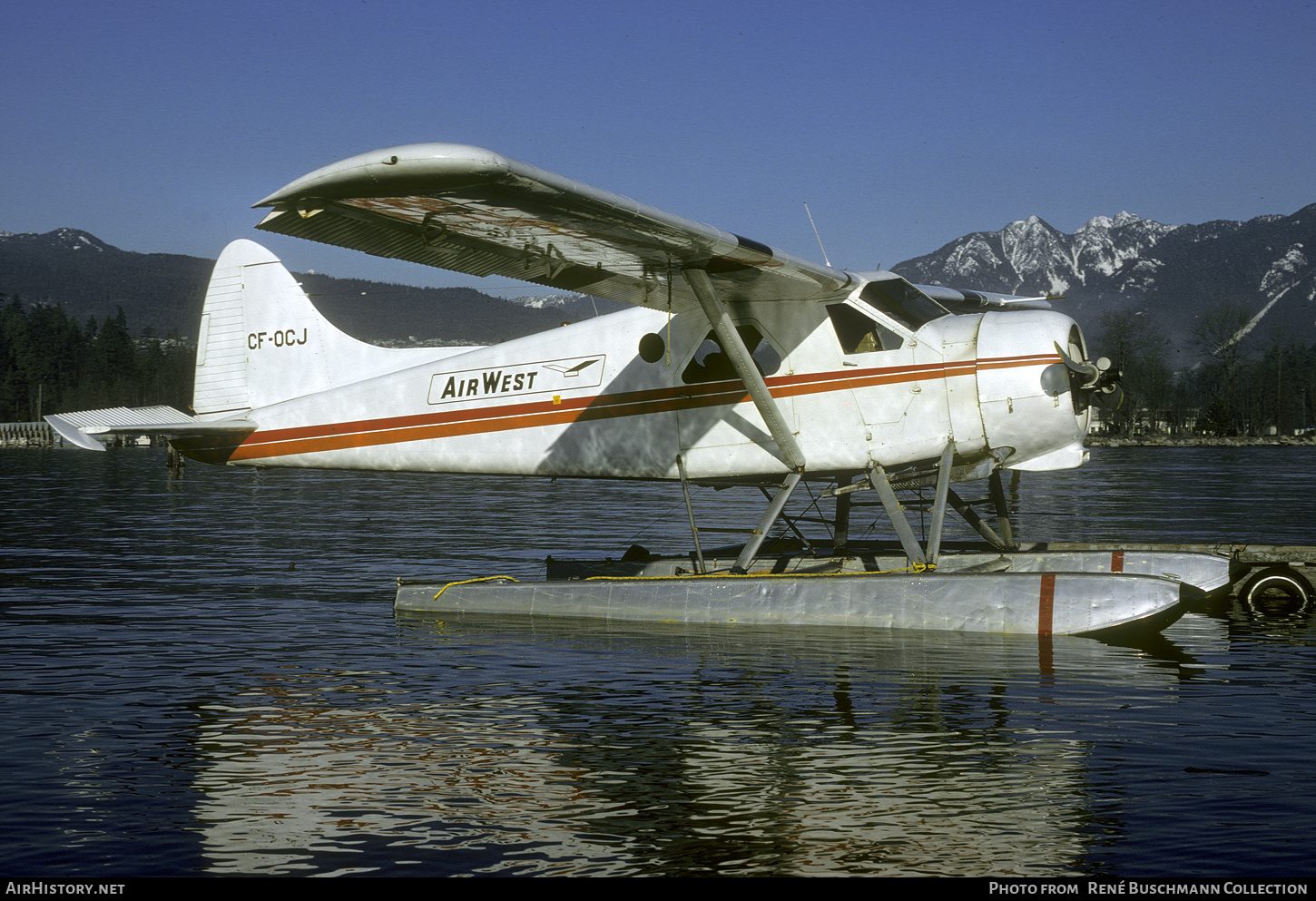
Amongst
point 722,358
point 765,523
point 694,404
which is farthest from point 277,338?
point 765,523

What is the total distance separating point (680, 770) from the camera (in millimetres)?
5668

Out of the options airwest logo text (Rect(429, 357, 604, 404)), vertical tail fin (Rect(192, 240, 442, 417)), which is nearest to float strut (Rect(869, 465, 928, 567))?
airwest logo text (Rect(429, 357, 604, 404))

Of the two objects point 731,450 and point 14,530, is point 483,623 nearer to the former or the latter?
point 731,450

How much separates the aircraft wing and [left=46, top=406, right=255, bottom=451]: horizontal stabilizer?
388cm

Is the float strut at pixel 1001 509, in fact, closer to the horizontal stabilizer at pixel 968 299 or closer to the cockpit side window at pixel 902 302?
the cockpit side window at pixel 902 302

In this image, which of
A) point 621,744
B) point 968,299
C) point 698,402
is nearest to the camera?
point 621,744

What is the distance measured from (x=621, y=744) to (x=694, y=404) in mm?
5599

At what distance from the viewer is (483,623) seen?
10.7 meters

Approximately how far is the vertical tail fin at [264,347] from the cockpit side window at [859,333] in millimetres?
4508

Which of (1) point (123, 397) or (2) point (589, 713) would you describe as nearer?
(2) point (589, 713)

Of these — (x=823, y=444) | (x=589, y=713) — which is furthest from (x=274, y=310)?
(x=589, y=713)

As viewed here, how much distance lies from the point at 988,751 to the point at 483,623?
5746 mm

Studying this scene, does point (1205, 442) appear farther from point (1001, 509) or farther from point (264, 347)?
point (264, 347)

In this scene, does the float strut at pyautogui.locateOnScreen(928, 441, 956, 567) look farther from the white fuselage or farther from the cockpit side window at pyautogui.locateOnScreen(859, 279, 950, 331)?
the cockpit side window at pyautogui.locateOnScreen(859, 279, 950, 331)
